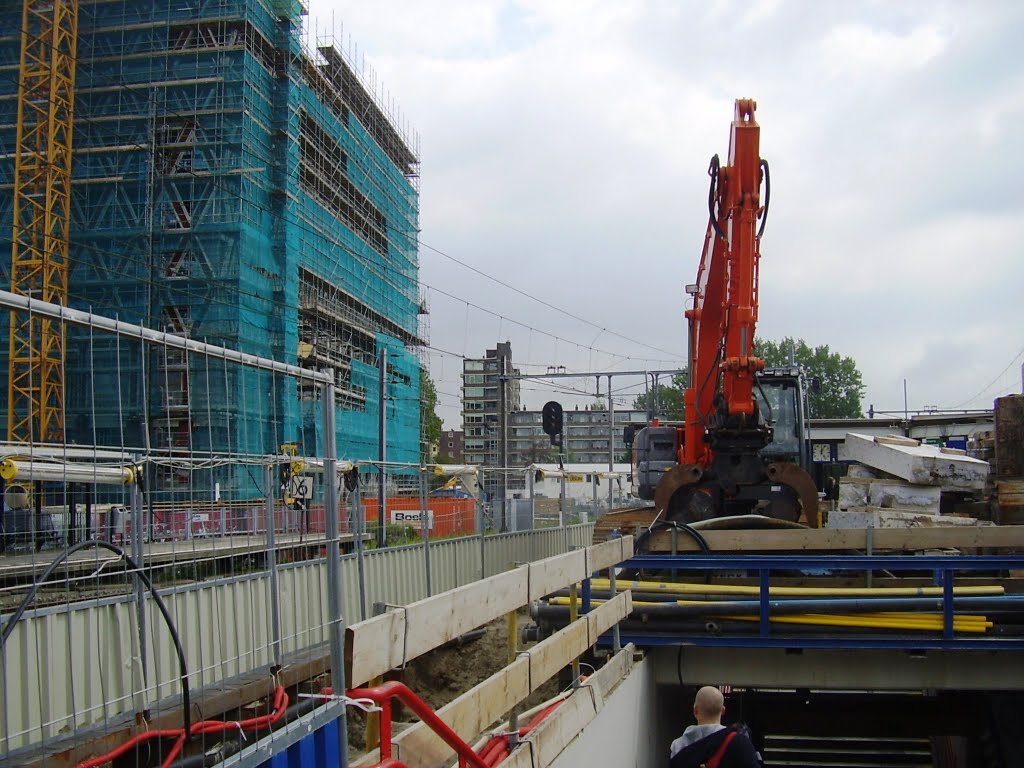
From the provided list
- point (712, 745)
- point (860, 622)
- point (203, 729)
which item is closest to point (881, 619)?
point (860, 622)

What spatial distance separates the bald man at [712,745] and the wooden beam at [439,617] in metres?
1.22

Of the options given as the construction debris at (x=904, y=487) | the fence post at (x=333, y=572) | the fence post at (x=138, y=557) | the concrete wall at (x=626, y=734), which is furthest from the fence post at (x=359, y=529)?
the construction debris at (x=904, y=487)

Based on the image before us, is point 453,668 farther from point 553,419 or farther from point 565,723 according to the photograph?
point 553,419

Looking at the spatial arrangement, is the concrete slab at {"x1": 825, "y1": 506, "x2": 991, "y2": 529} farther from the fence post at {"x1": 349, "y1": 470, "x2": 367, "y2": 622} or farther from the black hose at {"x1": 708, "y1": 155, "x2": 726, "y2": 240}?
the fence post at {"x1": 349, "y1": 470, "x2": 367, "y2": 622}

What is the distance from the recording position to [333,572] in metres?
3.65

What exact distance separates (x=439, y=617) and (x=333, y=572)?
475 mm

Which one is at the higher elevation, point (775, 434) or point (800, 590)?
point (775, 434)

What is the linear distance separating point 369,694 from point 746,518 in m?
7.18

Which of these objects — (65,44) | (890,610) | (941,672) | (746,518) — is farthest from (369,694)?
(65,44)

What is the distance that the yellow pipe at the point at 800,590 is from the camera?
7.94 metres

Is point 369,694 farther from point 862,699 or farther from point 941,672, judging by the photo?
point 862,699

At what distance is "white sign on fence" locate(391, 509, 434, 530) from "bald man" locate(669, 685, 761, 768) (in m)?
6.22

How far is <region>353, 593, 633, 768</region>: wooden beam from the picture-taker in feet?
12.1

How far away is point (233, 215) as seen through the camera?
32969mm
